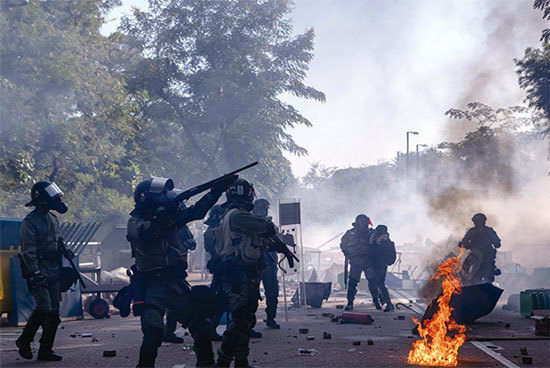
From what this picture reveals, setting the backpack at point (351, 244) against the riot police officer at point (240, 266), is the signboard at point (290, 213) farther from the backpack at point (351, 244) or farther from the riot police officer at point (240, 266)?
the riot police officer at point (240, 266)

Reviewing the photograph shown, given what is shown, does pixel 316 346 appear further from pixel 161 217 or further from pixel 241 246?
pixel 161 217

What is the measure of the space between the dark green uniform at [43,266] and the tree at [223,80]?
91.3 ft

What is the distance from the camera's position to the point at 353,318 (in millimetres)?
11414

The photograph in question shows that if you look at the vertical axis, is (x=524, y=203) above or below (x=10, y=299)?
above

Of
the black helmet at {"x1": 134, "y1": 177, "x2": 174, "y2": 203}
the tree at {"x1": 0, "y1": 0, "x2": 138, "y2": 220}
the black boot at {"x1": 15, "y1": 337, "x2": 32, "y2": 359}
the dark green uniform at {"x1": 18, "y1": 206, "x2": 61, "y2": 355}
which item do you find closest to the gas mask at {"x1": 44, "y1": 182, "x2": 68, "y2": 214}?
the dark green uniform at {"x1": 18, "y1": 206, "x2": 61, "y2": 355}

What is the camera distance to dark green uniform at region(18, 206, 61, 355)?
7.32 metres

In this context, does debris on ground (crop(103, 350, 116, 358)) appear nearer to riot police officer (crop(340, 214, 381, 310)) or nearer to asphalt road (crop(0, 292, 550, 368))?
asphalt road (crop(0, 292, 550, 368))

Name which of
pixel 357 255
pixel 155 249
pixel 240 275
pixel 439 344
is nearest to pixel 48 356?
pixel 240 275

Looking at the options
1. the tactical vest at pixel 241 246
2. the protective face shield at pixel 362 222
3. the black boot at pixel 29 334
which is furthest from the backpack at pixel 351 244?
the black boot at pixel 29 334

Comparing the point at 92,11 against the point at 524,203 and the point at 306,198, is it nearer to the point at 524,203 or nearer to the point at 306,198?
the point at 524,203

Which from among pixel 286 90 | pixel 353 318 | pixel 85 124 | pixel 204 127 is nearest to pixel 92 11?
pixel 85 124

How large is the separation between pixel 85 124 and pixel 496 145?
20102mm

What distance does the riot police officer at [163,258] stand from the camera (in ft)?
18.4

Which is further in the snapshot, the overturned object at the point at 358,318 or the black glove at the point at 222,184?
the overturned object at the point at 358,318
